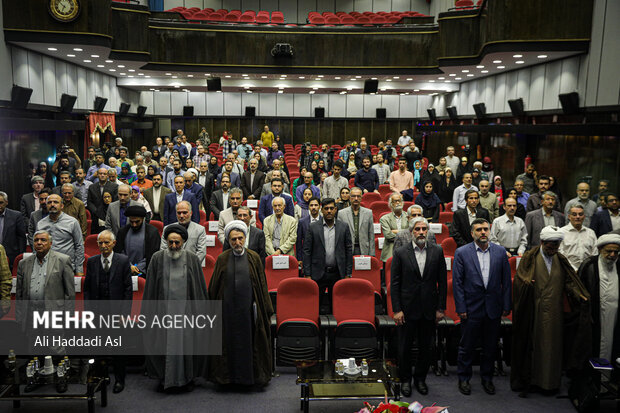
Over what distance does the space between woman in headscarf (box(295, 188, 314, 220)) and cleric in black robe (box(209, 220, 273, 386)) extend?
2.58 metres

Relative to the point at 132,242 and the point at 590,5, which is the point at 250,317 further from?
the point at 590,5

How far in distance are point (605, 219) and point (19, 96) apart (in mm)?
11158

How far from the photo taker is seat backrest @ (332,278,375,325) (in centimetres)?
532

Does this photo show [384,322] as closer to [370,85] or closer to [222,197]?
[222,197]

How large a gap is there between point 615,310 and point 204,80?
1599 centimetres

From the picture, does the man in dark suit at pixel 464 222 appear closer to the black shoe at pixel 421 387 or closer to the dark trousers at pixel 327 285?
the dark trousers at pixel 327 285

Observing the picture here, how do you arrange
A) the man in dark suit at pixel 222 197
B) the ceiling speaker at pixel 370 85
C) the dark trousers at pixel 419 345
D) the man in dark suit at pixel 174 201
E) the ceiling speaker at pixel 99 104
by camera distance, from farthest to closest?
the ceiling speaker at pixel 370 85 → the ceiling speaker at pixel 99 104 → the man in dark suit at pixel 222 197 → the man in dark suit at pixel 174 201 → the dark trousers at pixel 419 345

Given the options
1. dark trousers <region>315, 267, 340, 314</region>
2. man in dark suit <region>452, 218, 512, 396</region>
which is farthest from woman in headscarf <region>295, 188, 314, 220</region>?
man in dark suit <region>452, 218, 512, 396</region>

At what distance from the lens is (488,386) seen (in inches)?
189

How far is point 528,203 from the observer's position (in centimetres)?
767

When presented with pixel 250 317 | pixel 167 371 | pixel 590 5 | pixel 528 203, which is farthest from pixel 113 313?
pixel 590 5

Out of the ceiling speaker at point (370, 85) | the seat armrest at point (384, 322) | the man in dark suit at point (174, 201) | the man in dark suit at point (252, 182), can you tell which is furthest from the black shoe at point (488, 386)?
the ceiling speaker at point (370, 85)

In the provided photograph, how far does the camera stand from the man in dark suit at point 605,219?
6555 millimetres

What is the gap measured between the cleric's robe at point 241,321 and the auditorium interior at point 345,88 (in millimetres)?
204
